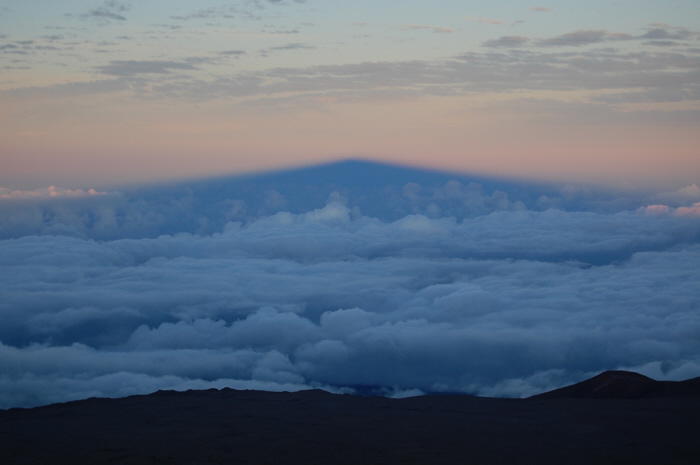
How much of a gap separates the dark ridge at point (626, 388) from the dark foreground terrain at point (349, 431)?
132cm

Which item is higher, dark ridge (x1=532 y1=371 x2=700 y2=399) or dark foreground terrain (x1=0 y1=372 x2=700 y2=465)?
dark ridge (x1=532 y1=371 x2=700 y2=399)

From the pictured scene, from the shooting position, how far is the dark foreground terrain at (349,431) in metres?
19.1

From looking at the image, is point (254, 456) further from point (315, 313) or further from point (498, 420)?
point (315, 313)

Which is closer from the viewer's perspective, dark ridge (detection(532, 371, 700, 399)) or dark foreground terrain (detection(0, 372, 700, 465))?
dark foreground terrain (detection(0, 372, 700, 465))

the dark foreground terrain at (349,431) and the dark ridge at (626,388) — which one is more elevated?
the dark ridge at (626,388)

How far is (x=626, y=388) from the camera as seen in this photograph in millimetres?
36156

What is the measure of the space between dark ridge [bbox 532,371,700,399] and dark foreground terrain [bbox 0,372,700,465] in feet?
4.32

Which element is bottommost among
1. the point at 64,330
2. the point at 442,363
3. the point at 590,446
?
the point at 590,446

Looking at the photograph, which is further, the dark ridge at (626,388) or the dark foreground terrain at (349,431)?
the dark ridge at (626,388)

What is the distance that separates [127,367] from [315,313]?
48.8 meters

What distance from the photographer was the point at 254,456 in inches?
772

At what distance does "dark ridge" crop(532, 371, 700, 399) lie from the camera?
106 feet

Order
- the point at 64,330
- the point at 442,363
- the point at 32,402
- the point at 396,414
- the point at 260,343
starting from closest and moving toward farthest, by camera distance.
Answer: the point at 396,414 < the point at 32,402 < the point at 442,363 < the point at 260,343 < the point at 64,330

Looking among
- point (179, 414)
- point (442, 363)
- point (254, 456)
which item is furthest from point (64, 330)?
point (254, 456)
